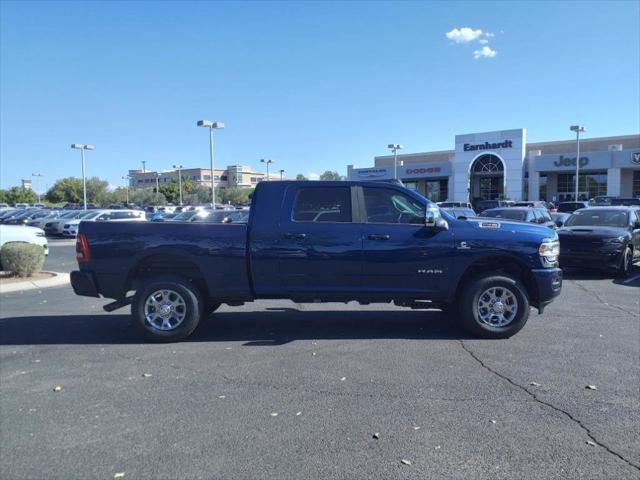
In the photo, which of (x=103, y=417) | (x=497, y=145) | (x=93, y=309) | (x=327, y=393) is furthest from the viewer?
(x=497, y=145)

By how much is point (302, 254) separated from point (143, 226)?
2032 millimetres

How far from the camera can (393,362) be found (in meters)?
5.63

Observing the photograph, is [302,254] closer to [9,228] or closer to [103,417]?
[103,417]

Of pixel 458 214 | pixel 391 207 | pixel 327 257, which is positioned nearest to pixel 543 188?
pixel 458 214

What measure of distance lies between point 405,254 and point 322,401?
249 cm

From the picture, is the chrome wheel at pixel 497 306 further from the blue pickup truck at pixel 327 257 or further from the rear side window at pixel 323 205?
the rear side window at pixel 323 205

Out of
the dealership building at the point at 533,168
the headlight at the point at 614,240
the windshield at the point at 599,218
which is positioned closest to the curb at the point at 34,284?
the headlight at the point at 614,240

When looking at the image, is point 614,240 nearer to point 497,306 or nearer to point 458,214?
point 458,214

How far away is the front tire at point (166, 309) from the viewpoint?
6.47 m

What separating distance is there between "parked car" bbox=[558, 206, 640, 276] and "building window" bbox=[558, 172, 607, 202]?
146 feet

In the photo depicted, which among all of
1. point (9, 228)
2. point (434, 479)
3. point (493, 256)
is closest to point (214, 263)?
point (493, 256)

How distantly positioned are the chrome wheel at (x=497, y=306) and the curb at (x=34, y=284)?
372 inches

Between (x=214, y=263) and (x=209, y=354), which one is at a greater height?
(x=214, y=263)

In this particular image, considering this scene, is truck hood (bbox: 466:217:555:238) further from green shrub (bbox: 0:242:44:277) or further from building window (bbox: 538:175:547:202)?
building window (bbox: 538:175:547:202)
